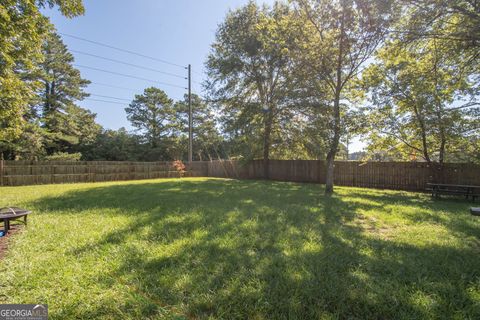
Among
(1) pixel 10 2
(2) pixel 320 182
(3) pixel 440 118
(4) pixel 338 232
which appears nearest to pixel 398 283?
(4) pixel 338 232

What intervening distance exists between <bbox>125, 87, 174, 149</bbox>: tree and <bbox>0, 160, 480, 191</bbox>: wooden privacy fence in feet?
30.9

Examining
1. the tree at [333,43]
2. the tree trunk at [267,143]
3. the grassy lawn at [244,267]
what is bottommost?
the grassy lawn at [244,267]

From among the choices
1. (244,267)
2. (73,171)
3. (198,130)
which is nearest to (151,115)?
(198,130)

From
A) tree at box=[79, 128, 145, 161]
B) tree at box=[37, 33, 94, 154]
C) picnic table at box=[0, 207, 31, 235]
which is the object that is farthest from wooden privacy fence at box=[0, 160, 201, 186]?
picnic table at box=[0, 207, 31, 235]

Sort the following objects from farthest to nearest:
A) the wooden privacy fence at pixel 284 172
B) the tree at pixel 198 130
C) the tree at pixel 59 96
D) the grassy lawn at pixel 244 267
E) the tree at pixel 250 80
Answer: the tree at pixel 198 130 → the tree at pixel 59 96 → the tree at pixel 250 80 → the wooden privacy fence at pixel 284 172 → the grassy lawn at pixel 244 267

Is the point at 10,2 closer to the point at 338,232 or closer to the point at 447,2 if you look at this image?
the point at 338,232

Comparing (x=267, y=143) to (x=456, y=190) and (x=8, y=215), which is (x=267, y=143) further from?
(x=8, y=215)

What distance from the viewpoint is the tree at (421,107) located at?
8195 millimetres

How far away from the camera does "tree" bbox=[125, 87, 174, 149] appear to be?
1085 inches

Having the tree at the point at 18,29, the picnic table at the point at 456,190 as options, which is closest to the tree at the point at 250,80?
the picnic table at the point at 456,190

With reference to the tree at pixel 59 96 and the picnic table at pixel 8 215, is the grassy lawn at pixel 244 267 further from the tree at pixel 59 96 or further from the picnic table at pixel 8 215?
the tree at pixel 59 96

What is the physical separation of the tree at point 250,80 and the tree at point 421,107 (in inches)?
193

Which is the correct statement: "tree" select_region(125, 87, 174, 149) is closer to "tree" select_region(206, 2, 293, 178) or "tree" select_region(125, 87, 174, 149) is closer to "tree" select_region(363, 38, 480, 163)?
"tree" select_region(206, 2, 293, 178)

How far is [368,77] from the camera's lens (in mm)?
11023
